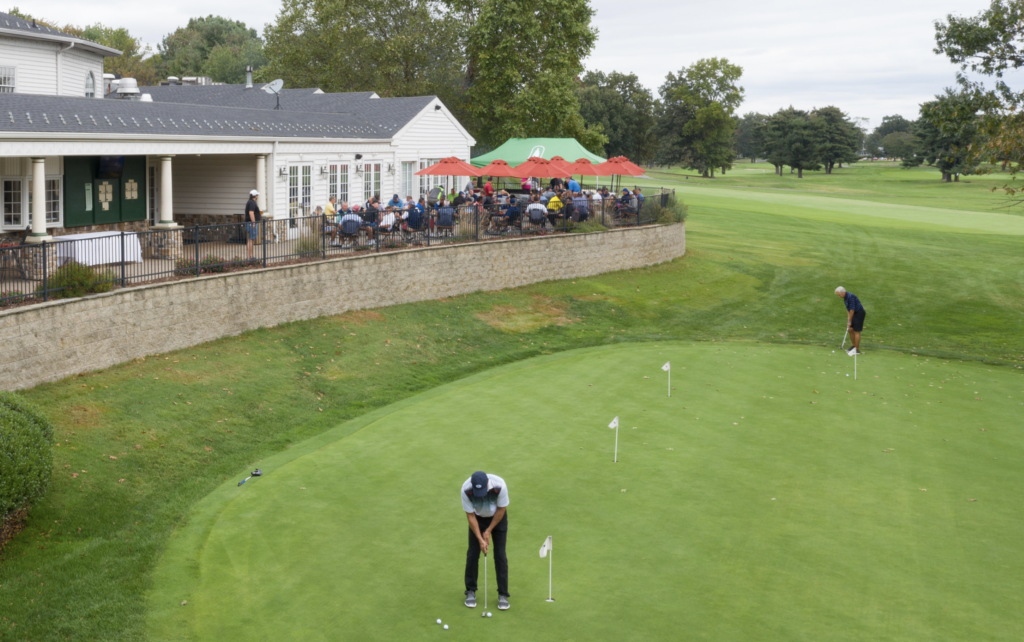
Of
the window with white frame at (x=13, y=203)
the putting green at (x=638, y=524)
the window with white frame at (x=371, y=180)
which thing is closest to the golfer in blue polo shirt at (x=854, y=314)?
the putting green at (x=638, y=524)

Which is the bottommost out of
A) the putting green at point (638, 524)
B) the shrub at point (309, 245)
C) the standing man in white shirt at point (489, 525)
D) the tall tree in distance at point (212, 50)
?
the putting green at point (638, 524)

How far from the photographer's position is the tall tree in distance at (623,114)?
10056 centimetres

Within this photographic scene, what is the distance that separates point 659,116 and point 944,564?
110 meters

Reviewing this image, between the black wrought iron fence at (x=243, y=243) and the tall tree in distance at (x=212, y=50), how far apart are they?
60.1 m

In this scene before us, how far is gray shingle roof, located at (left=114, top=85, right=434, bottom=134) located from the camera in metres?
36.2

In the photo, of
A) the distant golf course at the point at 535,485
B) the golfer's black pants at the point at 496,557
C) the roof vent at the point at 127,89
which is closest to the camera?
the golfer's black pants at the point at 496,557

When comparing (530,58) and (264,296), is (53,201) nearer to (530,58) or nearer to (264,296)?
(264,296)

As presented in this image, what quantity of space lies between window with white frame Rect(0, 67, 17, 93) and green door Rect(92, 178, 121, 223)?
19.0ft

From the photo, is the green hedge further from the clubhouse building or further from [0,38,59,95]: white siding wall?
[0,38,59,95]: white siding wall

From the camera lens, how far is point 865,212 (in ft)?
198

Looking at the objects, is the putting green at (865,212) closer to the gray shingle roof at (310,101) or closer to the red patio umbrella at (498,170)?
the red patio umbrella at (498,170)

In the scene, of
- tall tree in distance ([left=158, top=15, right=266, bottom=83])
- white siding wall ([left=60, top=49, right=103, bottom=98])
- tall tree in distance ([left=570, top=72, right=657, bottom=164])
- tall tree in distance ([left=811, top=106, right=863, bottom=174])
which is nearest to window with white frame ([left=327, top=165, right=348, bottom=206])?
white siding wall ([left=60, top=49, right=103, bottom=98])

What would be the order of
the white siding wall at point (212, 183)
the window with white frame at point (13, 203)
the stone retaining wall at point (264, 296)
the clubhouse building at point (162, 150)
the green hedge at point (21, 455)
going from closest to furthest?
the green hedge at point (21, 455) < the stone retaining wall at point (264, 296) < the clubhouse building at point (162, 150) < the window with white frame at point (13, 203) < the white siding wall at point (212, 183)

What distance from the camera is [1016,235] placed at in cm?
4878
